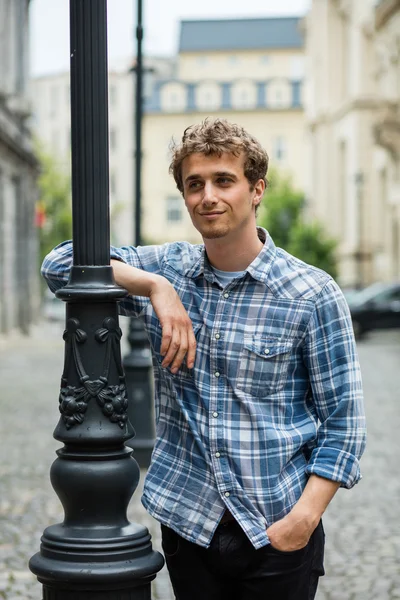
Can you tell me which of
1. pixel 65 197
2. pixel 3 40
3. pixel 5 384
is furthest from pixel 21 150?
pixel 65 197

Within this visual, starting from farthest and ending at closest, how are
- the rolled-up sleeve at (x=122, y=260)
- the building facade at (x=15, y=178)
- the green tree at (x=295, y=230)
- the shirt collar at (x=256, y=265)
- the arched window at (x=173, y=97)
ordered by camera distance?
the arched window at (x=173, y=97) < the green tree at (x=295, y=230) < the building facade at (x=15, y=178) < the rolled-up sleeve at (x=122, y=260) < the shirt collar at (x=256, y=265)

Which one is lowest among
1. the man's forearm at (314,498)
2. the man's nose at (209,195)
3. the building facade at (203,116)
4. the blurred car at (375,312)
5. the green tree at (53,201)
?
the blurred car at (375,312)

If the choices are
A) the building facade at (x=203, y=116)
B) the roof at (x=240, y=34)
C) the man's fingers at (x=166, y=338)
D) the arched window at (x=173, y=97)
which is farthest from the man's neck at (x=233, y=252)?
the roof at (x=240, y=34)

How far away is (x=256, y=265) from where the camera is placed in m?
3.16

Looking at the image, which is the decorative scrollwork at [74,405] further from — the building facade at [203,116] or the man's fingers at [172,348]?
the building facade at [203,116]

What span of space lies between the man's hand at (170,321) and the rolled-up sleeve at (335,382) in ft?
0.99

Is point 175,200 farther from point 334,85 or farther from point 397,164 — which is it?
point 397,164

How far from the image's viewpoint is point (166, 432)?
323 centimetres

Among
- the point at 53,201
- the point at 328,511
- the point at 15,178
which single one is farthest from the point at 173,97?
the point at 328,511

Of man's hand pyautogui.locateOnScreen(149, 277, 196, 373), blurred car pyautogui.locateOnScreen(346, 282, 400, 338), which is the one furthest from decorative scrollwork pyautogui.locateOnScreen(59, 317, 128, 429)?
blurred car pyautogui.locateOnScreen(346, 282, 400, 338)

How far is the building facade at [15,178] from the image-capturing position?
33.5 m

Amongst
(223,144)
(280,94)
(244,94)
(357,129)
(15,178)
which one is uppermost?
(244,94)

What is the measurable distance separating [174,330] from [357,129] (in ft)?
180

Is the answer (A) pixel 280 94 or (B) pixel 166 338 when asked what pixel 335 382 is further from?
(A) pixel 280 94
